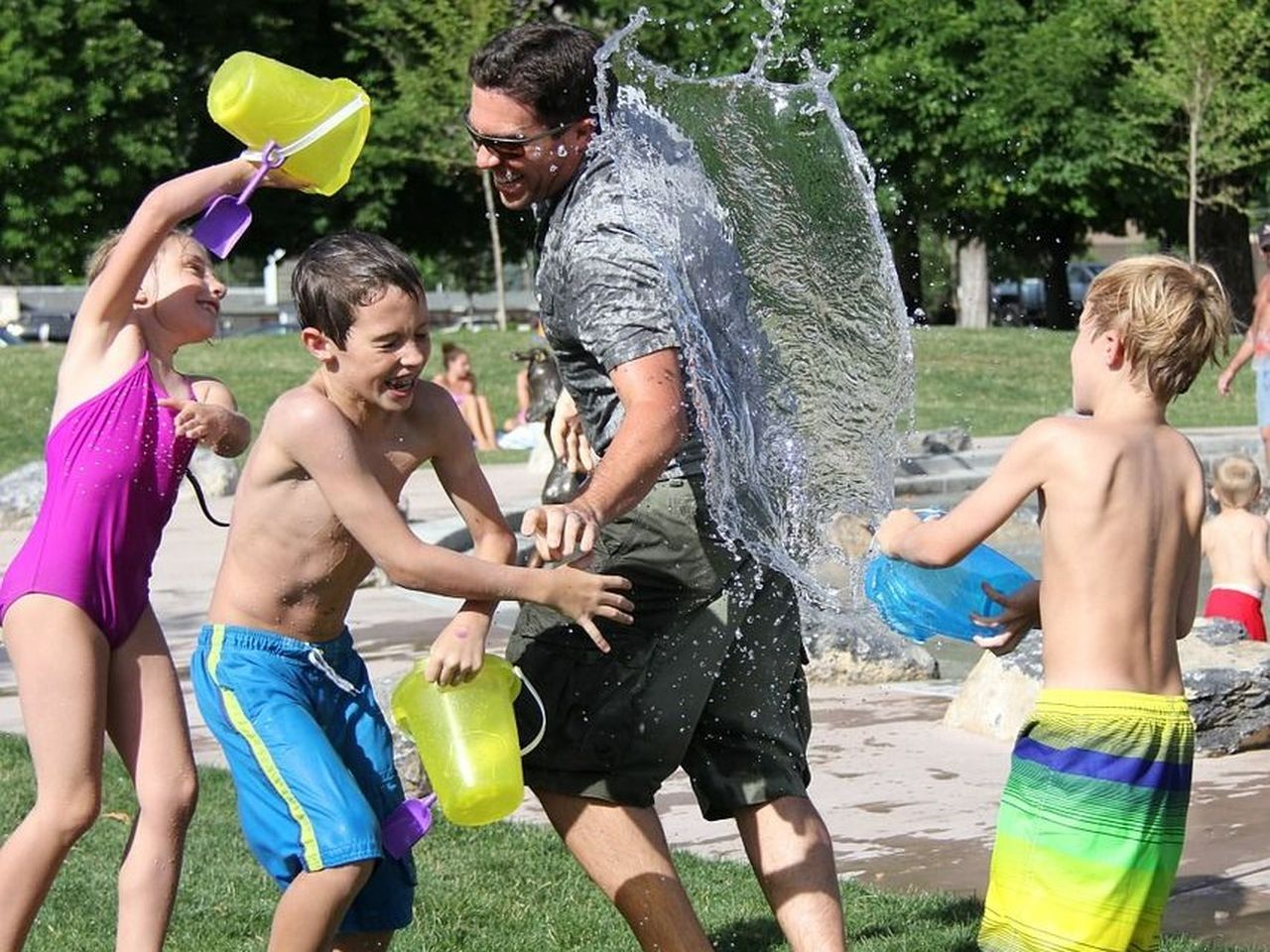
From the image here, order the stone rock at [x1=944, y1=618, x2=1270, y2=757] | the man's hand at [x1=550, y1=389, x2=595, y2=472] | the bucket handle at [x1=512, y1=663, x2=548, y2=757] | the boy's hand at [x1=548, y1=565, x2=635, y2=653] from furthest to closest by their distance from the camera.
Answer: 1. the stone rock at [x1=944, y1=618, x2=1270, y2=757]
2. the man's hand at [x1=550, y1=389, x2=595, y2=472]
3. the bucket handle at [x1=512, y1=663, x2=548, y2=757]
4. the boy's hand at [x1=548, y1=565, x2=635, y2=653]

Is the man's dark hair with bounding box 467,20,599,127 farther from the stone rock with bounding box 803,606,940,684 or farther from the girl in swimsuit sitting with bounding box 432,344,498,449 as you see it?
the girl in swimsuit sitting with bounding box 432,344,498,449

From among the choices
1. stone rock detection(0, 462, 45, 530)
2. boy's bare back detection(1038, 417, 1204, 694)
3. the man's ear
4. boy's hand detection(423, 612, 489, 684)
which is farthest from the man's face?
stone rock detection(0, 462, 45, 530)

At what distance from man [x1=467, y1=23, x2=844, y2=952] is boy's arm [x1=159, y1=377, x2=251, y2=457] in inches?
26.1

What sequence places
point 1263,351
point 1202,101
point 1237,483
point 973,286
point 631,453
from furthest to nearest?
point 973,286 → point 1202,101 → point 1263,351 → point 1237,483 → point 631,453

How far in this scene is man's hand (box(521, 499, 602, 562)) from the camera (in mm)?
3436

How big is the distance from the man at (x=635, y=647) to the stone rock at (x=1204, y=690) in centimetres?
242

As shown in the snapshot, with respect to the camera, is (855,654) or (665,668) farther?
(855,654)

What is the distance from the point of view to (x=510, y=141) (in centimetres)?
390

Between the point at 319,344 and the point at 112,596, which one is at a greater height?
the point at 319,344

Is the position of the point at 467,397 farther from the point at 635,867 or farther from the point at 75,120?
the point at 75,120

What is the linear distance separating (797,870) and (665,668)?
0.49m

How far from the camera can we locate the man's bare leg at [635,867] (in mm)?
3951

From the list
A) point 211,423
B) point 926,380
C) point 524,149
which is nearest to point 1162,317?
point 524,149

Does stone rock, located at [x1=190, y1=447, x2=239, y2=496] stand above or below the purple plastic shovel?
below
